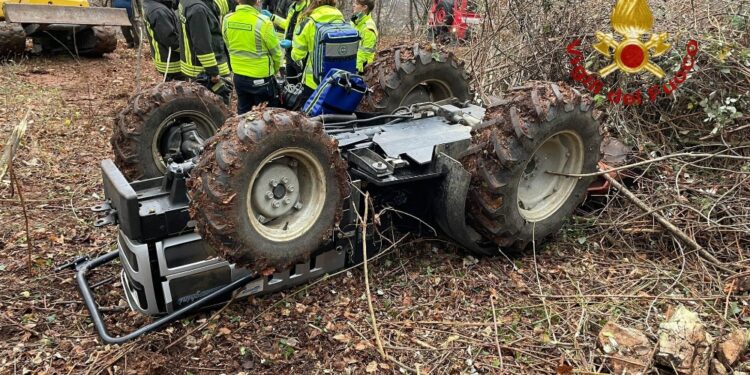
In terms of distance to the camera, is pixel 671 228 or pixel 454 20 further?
pixel 454 20

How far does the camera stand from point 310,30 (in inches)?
221

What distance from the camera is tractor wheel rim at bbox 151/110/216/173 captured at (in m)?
4.29

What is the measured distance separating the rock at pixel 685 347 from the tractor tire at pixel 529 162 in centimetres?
119

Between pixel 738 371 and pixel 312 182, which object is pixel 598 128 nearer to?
pixel 738 371

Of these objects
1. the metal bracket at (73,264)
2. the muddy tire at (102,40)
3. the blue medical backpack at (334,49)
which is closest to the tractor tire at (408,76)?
the blue medical backpack at (334,49)

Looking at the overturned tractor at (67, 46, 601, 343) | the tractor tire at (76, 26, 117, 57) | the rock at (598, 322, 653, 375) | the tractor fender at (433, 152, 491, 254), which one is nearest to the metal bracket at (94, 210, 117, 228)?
the overturned tractor at (67, 46, 601, 343)

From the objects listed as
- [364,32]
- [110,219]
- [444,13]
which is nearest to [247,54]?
[364,32]

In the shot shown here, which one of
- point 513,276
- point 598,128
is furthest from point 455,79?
point 513,276

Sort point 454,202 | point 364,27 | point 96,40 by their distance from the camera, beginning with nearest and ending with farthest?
point 454,202
point 364,27
point 96,40

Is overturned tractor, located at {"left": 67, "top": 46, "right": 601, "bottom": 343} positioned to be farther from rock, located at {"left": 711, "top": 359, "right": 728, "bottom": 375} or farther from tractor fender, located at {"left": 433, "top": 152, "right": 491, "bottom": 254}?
rock, located at {"left": 711, "top": 359, "right": 728, "bottom": 375}

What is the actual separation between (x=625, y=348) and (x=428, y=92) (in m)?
2.95

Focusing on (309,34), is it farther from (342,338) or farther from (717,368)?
(717,368)

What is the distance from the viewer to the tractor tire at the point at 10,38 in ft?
33.8

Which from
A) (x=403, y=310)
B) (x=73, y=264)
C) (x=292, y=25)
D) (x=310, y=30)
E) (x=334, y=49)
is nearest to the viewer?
(x=403, y=310)
